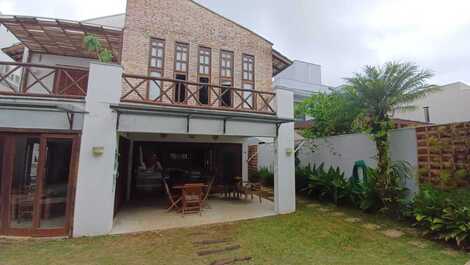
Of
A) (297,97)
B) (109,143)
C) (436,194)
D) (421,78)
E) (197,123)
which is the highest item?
(297,97)

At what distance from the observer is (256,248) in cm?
475

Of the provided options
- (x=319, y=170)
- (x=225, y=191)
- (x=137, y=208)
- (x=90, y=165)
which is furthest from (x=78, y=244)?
(x=319, y=170)

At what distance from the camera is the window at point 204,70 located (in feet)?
35.1

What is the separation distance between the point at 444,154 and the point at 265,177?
789 cm

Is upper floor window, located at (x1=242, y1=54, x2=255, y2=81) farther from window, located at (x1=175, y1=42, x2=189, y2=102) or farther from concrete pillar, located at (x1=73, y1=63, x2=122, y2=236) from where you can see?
concrete pillar, located at (x1=73, y1=63, x2=122, y2=236)

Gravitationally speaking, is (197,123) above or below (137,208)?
above

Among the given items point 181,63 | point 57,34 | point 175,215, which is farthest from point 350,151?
point 57,34

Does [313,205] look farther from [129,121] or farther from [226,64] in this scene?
[226,64]

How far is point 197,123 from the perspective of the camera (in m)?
6.62

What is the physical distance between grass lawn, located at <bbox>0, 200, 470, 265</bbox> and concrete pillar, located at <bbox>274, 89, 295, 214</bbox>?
1.33m

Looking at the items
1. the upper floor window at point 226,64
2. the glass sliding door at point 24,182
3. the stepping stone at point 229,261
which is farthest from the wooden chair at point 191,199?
the upper floor window at point 226,64

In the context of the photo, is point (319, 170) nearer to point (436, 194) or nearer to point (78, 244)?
point (436, 194)

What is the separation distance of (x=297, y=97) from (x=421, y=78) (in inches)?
575

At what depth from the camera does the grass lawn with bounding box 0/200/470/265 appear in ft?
13.7
